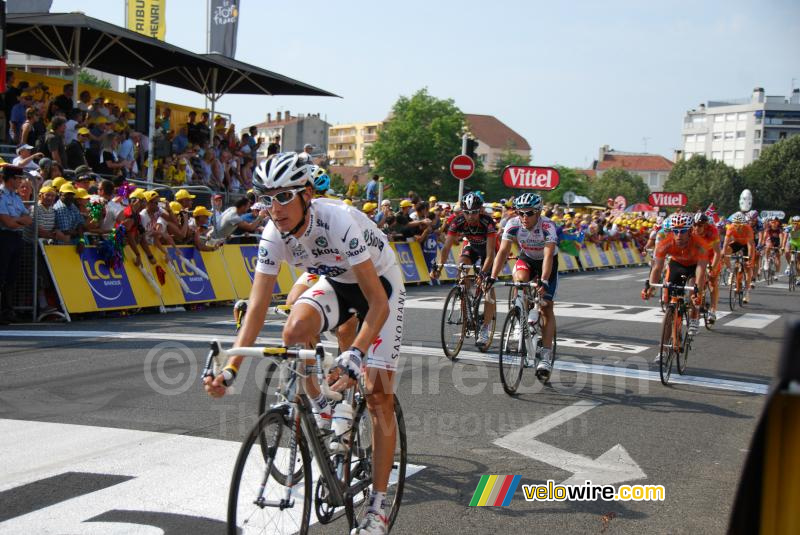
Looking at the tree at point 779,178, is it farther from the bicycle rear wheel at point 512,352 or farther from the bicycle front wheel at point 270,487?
the bicycle front wheel at point 270,487

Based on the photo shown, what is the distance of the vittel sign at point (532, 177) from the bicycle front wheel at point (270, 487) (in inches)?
1043

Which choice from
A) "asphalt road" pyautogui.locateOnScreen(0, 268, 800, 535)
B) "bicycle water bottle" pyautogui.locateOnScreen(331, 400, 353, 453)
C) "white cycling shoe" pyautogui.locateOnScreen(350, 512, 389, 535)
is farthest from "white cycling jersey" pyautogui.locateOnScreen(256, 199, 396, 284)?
"asphalt road" pyautogui.locateOnScreen(0, 268, 800, 535)

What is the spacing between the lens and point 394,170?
10869 cm

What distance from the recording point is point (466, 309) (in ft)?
37.1

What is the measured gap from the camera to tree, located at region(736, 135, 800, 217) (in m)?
110

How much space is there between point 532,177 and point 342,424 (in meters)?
26.7

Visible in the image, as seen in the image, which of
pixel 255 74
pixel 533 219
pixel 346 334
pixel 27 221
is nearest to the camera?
pixel 346 334

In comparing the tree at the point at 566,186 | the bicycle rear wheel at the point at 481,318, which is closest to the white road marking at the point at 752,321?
the bicycle rear wheel at the point at 481,318

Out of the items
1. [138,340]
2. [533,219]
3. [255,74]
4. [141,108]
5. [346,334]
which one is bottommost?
[138,340]

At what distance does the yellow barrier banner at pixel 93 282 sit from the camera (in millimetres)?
12906

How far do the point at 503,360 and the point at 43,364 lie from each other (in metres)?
5.07

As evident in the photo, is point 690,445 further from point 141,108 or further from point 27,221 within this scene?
point 141,108

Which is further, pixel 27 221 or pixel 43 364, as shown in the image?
pixel 27 221

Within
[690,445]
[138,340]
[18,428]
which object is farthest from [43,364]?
[690,445]
